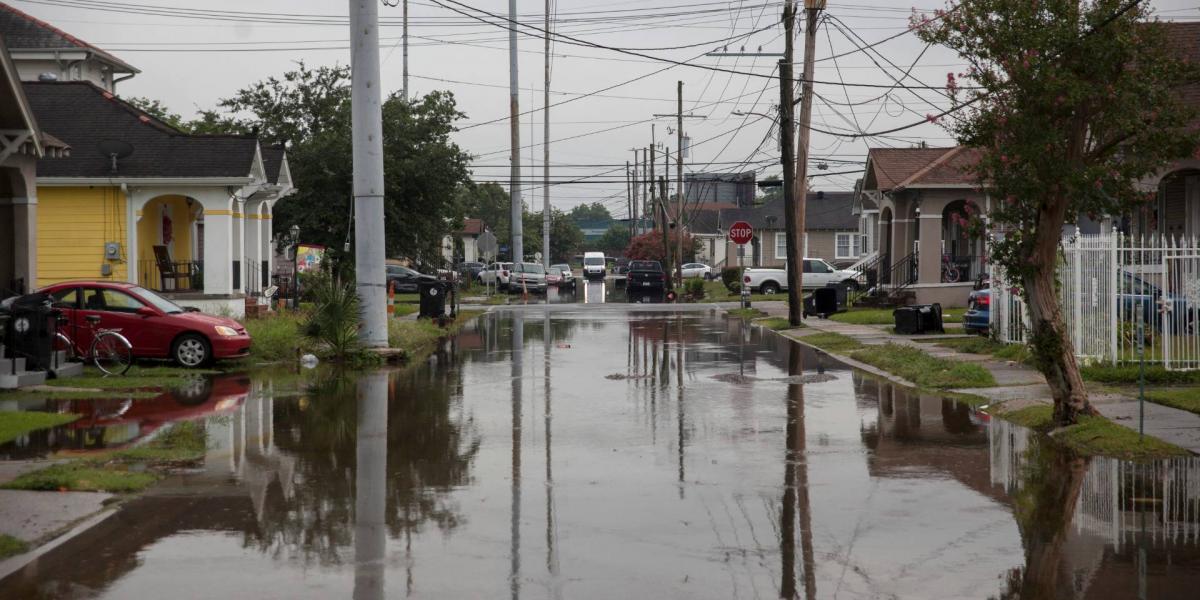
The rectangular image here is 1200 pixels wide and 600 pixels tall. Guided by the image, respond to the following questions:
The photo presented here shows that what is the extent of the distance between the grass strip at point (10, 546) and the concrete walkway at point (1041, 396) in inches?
411

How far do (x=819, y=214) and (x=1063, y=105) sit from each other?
255 ft

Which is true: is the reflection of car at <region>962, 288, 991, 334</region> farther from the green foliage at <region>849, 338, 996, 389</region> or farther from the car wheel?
the car wheel

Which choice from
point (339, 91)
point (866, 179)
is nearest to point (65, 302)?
point (866, 179)

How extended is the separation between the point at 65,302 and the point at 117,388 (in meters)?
3.58

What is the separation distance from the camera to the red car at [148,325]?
1998 centimetres

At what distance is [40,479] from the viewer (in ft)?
33.4

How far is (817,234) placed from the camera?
88.2m

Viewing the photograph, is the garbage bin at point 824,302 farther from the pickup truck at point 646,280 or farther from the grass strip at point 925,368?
the pickup truck at point 646,280

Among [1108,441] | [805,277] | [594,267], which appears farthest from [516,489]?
[594,267]

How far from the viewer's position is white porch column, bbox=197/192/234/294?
27.8 metres

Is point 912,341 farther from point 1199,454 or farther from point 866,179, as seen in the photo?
point 866,179

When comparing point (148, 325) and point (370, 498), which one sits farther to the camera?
point (148, 325)

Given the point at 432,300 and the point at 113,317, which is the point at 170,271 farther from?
the point at 113,317

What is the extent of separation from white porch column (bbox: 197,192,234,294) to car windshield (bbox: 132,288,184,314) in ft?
23.1
